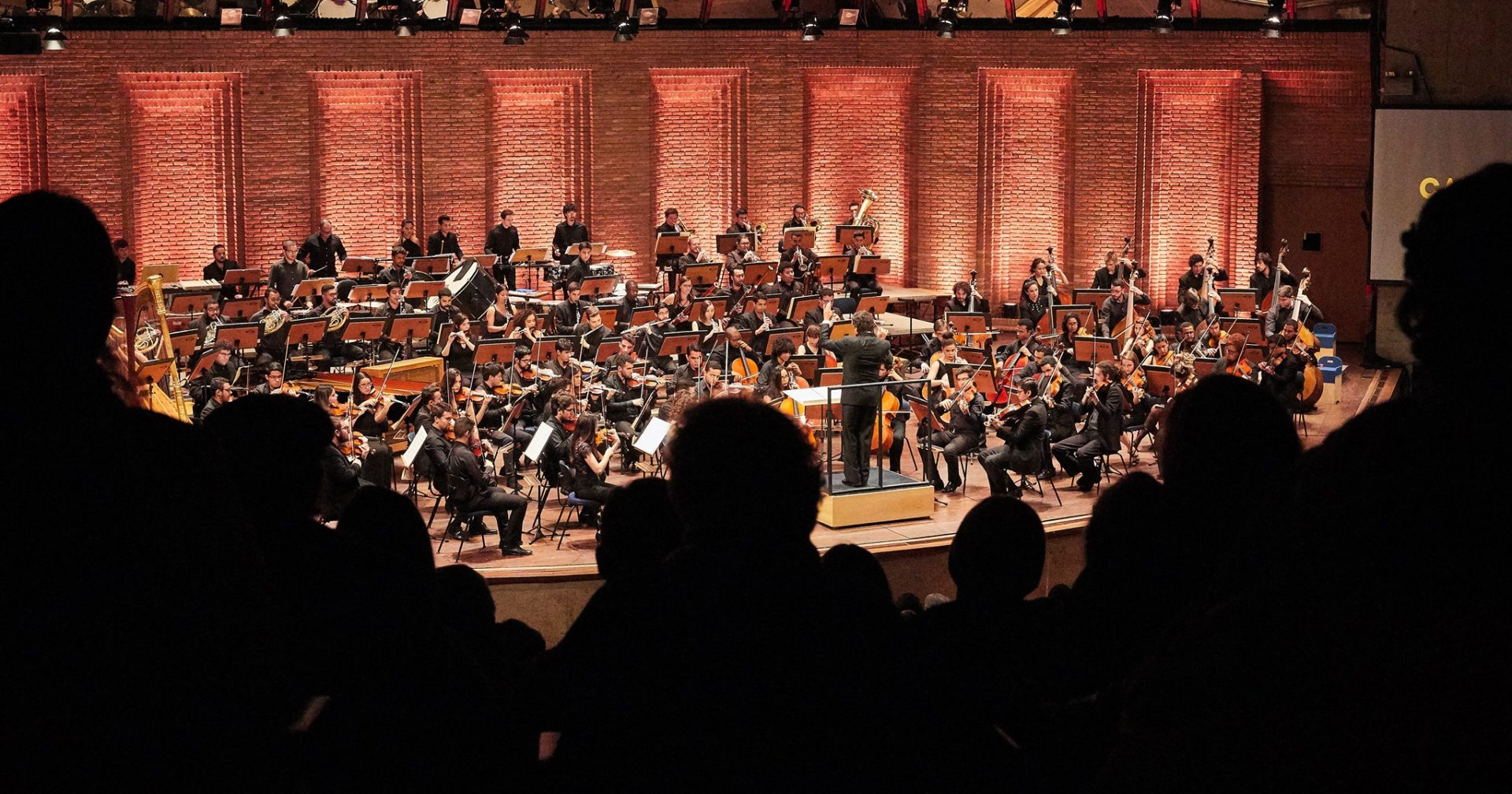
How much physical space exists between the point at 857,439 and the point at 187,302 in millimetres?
8042

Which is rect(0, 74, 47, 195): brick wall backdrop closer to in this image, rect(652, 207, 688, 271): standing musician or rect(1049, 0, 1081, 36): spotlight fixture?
rect(652, 207, 688, 271): standing musician

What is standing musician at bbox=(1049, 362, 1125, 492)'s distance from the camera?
1359cm

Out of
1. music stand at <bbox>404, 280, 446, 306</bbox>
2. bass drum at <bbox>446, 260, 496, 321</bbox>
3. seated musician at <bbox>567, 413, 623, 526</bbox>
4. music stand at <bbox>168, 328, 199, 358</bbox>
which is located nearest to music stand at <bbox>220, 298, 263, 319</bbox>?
music stand at <bbox>168, 328, 199, 358</bbox>

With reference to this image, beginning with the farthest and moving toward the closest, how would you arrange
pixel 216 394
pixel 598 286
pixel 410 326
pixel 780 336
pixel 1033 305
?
1. pixel 1033 305
2. pixel 598 286
3. pixel 410 326
4. pixel 780 336
5. pixel 216 394

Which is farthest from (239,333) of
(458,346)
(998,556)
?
(998,556)

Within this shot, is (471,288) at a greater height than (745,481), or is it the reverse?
(471,288)

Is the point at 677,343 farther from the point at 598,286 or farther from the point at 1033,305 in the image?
the point at 1033,305

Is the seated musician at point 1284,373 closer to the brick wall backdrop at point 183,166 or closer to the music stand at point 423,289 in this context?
the music stand at point 423,289

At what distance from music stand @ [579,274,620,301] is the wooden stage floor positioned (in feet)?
13.9

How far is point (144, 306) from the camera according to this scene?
15180 mm

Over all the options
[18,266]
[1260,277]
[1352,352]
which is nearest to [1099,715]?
[18,266]

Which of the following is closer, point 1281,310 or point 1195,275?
point 1281,310

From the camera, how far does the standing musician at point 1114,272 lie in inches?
766

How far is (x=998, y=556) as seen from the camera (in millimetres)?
3074
